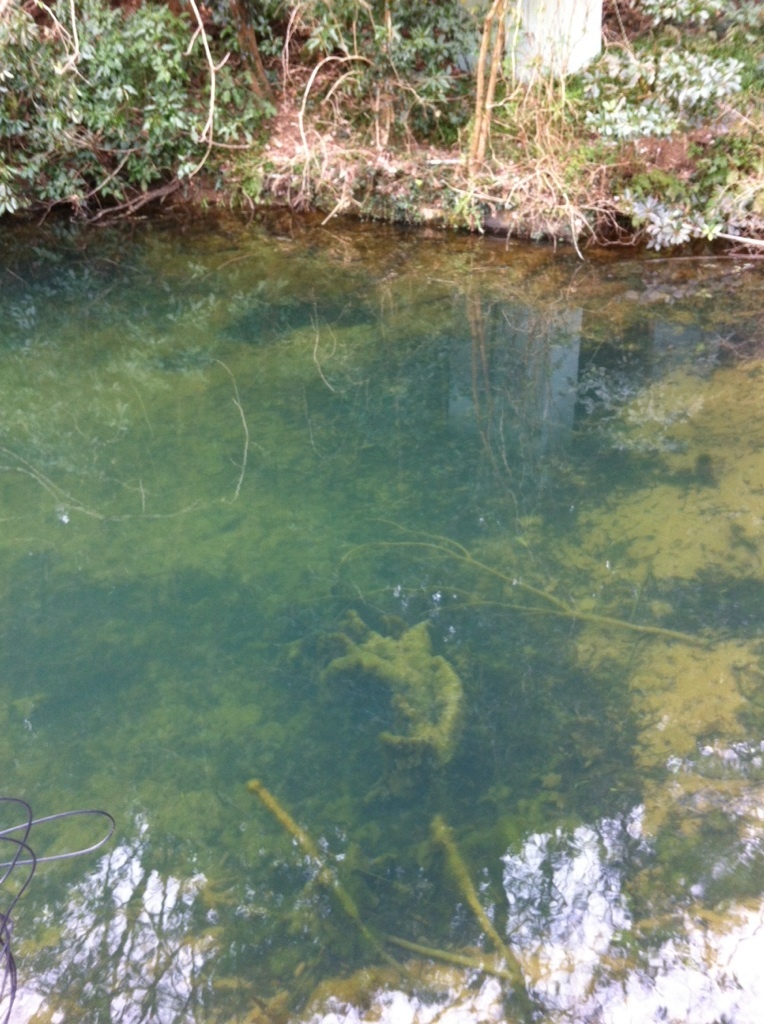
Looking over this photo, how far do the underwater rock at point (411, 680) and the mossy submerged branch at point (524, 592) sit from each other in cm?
39

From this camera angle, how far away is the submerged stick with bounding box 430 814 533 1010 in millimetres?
2213

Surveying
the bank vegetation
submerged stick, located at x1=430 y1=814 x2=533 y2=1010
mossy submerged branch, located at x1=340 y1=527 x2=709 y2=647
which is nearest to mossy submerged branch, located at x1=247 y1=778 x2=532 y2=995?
submerged stick, located at x1=430 y1=814 x2=533 y2=1010

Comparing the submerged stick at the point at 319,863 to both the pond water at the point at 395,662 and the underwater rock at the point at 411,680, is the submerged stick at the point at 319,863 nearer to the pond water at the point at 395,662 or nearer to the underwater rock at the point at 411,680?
the pond water at the point at 395,662

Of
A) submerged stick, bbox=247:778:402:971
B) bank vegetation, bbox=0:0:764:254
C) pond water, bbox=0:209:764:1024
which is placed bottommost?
submerged stick, bbox=247:778:402:971

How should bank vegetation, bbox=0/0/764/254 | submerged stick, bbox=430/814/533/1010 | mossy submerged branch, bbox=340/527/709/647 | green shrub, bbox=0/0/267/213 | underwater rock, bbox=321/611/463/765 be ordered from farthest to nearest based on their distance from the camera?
green shrub, bbox=0/0/267/213 → bank vegetation, bbox=0/0/764/254 → mossy submerged branch, bbox=340/527/709/647 → underwater rock, bbox=321/611/463/765 → submerged stick, bbox=430/814/533/1010

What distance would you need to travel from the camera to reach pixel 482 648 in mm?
3105

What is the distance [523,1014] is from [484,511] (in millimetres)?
2084

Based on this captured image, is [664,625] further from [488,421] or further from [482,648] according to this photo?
[488,421]

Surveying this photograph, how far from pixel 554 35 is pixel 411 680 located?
4.89 meters

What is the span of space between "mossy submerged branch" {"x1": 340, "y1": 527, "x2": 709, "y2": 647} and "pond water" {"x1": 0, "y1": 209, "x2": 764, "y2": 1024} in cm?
1

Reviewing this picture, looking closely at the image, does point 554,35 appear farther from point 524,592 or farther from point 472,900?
point 472,900

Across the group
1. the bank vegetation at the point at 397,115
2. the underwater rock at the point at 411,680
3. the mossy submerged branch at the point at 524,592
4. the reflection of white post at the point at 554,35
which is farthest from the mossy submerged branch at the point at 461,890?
the reflection of white post at the point at 554,35

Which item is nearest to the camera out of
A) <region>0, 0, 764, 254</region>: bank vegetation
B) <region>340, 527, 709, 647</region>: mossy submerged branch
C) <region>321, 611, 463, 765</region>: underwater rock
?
<region>321, 611, 463, 765</region>: underwater rock

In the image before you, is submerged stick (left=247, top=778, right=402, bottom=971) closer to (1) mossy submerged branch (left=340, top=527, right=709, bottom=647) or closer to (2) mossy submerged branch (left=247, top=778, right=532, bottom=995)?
(2) mossy submerged branch (left=247, top=778, right=532, bottom=995)
